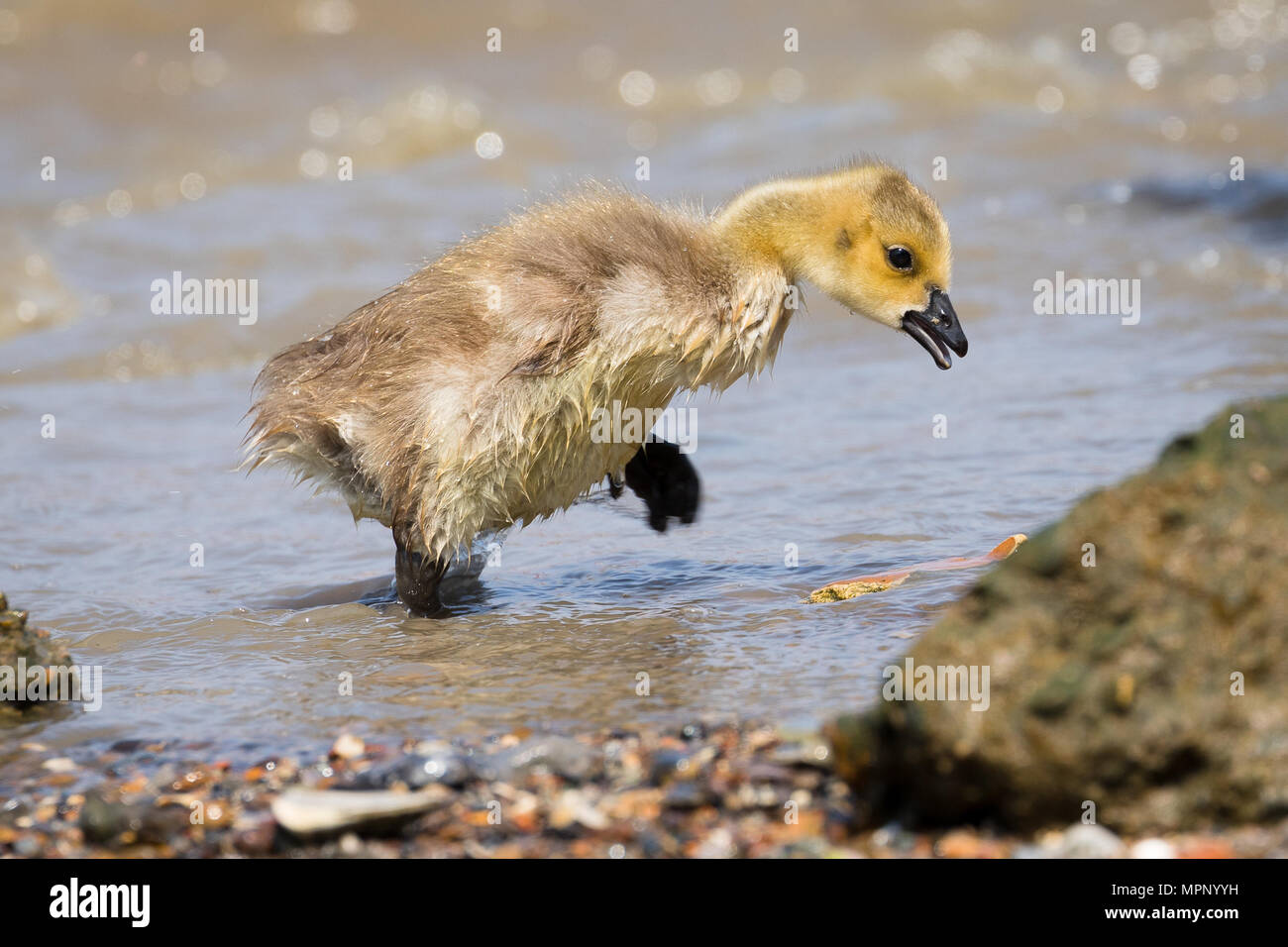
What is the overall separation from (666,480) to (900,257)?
1.45 metres

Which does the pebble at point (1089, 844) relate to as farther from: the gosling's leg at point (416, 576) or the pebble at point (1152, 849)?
the gosling's leg at point (416, 576)

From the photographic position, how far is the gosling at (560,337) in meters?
5.91

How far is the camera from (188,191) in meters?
15.6

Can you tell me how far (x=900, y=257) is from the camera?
20.4 ft

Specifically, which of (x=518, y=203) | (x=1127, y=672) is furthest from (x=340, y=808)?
(x=518, y=203)

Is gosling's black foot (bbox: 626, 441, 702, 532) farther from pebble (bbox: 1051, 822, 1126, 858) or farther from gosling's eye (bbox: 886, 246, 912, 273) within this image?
pebble (bbox: 1051, 822, 1126, 858)

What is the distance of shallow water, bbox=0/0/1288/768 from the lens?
5.81 metres

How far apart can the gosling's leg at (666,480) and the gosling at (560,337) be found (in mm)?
283

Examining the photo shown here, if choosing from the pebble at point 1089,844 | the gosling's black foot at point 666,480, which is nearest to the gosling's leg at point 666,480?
the gosling's black foot at point 666,480

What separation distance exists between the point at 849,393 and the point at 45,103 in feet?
41.0

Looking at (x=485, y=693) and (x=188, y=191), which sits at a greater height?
(x=188, y=191)

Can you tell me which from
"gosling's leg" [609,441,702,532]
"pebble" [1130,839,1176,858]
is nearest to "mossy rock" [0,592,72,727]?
"gosling's leg" [609,441,702,532]

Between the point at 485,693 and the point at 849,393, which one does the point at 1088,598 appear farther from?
the point at 849,393
